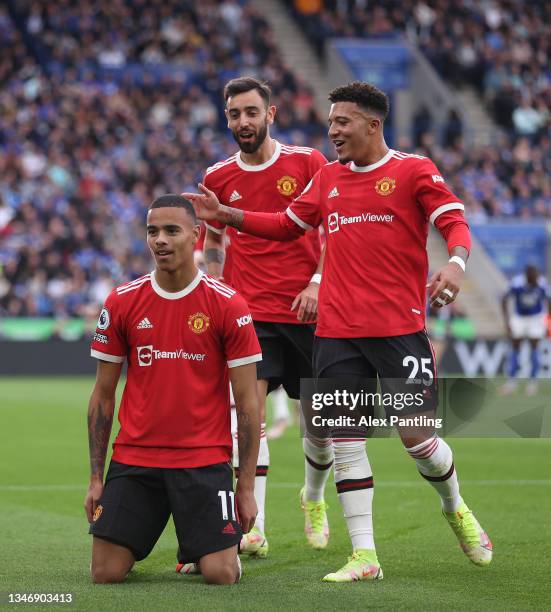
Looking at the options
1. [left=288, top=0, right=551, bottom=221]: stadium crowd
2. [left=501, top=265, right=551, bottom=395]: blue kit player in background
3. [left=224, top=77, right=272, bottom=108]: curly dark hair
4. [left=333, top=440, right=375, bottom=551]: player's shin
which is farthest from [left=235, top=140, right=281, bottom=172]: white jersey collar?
[left=288, top=0, right=551, bottom=221]: stadium crowd

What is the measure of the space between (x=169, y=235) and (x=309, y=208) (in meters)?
1.14

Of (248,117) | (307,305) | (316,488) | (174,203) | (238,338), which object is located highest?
(248,117)

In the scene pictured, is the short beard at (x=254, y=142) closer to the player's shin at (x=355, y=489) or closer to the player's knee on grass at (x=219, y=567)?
the player's shin at (x=355, y=489)

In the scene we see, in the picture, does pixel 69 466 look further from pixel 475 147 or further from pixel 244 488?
pixel 475 147

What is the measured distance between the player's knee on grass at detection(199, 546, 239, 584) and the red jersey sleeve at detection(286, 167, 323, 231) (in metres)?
1.87

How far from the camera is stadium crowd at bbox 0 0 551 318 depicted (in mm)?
24688

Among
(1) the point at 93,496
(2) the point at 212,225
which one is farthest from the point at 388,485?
(1) the point at 93,496

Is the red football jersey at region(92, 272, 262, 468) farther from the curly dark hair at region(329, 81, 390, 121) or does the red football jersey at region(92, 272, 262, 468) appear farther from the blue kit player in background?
the blue kit player in background

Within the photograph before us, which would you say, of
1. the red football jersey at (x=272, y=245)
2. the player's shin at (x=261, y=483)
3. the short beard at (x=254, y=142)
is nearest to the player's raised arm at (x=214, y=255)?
the red football jersey at (x=272, y=245)

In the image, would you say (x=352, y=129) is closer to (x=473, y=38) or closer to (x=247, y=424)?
(x=247, y=424)

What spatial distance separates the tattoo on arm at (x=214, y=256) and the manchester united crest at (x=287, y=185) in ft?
1.88

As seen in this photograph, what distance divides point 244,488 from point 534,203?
83.0 ft

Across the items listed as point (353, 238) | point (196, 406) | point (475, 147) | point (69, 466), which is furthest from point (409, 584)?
point (475, 147)

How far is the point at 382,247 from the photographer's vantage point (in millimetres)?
6531
